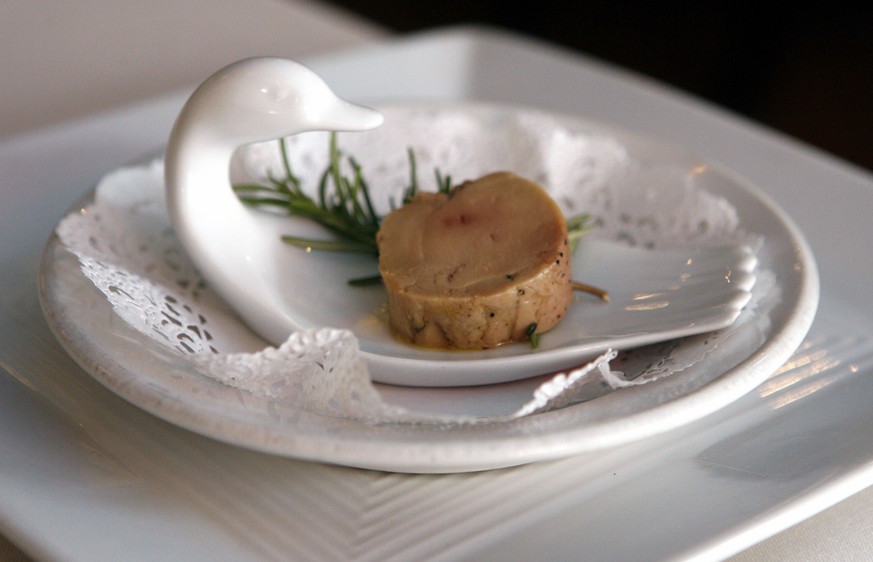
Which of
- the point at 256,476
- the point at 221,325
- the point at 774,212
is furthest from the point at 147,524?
the point at 774,212

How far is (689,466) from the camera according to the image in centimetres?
60

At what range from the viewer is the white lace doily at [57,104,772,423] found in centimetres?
55

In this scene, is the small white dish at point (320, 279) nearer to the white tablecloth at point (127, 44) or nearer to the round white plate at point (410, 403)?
the round white plate at point (410, 403)

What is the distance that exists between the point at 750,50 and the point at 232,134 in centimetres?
A: 265

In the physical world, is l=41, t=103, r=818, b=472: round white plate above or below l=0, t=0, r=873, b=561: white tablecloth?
below

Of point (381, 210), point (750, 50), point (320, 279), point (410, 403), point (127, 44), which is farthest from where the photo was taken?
point (750, 50)

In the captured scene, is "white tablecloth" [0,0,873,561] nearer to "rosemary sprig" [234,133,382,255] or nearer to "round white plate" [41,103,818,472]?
"rosemary sprig" [234,133,382,255]

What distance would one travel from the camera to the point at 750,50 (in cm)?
298

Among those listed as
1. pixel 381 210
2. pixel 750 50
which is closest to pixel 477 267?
pixel 381 210

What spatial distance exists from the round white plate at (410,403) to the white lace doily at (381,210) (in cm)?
1

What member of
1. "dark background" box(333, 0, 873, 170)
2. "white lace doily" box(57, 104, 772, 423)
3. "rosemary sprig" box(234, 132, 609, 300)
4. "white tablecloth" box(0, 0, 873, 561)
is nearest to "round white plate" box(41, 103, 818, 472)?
"white lace doily" box(57, 104, 772, 423)

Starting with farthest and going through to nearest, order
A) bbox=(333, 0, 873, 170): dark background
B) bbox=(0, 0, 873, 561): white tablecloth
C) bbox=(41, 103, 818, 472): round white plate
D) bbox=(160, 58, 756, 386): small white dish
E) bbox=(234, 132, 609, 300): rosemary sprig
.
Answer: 1. bbox=(333, 0, 873, 170): dark background
2. bbox=(0, 0, 873, 561): white tablecloth
3. bbox=(234, 132, 609, 300): rosemary sprig
4. bbox=(160, 58, 756, 386): small white dish
5. bbox=(41, 103, 818, 472): round white plate

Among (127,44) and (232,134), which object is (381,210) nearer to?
(232,134)

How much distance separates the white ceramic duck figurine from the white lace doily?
0.04m
